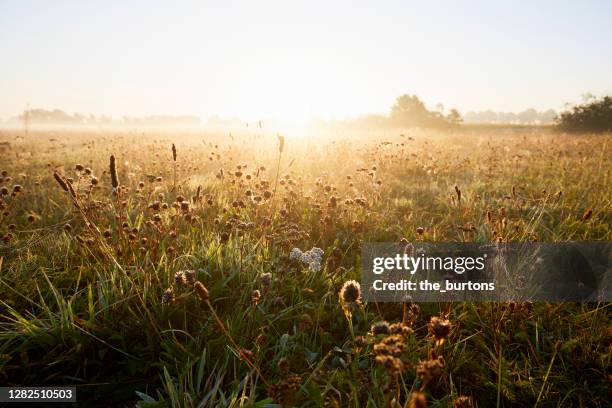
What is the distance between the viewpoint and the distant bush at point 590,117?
25594 millimetres

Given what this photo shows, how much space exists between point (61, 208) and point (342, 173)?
5072mm

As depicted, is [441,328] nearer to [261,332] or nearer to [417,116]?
[261,332]

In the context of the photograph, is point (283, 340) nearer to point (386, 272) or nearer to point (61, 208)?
point (386, 272)

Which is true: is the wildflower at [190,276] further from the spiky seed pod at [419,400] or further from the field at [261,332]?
the spiky seed pod at [419,400]

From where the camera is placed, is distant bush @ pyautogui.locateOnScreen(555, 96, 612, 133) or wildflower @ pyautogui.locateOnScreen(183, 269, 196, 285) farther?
distant bush @ pyautogui.locateOnScreen(555, 96, 612, 133)

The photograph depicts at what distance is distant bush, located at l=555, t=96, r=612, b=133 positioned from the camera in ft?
84.0

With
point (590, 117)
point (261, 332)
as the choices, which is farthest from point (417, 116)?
point (261, 332)

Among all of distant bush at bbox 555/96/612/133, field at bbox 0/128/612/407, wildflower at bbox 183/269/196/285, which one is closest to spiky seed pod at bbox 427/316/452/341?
field at bbox 0/128/612/407

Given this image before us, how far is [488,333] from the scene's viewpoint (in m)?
2.59

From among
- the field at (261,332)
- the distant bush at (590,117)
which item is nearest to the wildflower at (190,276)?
the field at (261,332)

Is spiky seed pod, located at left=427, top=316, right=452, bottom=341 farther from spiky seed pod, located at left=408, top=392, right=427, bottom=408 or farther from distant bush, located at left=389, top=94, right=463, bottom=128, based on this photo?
distant bush, located at left=389, top=94, right=463, bottom=128

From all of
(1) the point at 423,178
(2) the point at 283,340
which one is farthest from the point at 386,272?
(1) the point at 423,178

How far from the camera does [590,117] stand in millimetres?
25969

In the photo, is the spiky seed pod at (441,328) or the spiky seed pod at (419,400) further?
the spiky seed pod at (441,328)
